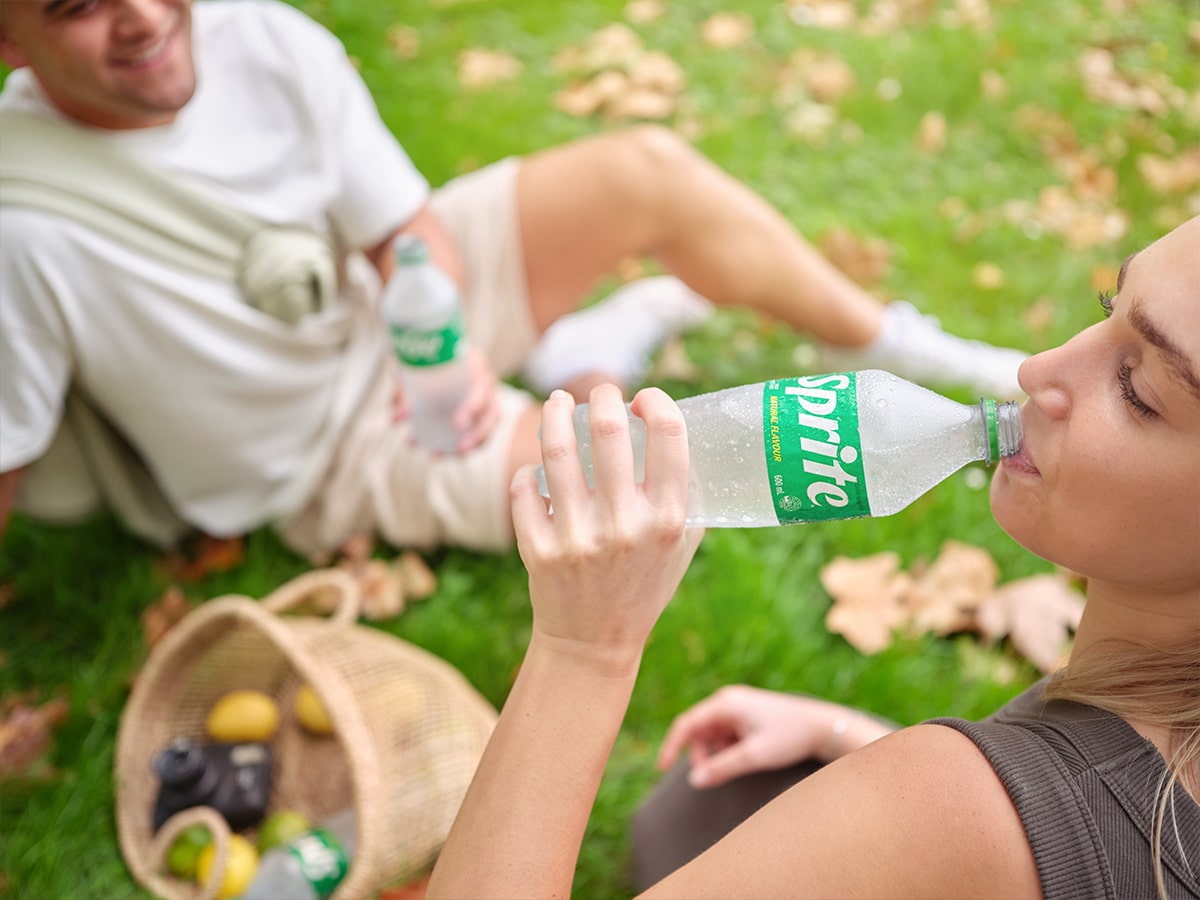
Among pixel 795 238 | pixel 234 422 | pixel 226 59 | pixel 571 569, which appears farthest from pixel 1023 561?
pixel 226 59

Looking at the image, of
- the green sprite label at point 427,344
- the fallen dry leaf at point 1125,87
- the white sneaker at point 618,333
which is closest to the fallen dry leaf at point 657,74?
the white sneaker at point 618,333

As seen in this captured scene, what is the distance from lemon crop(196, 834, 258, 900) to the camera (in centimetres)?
209

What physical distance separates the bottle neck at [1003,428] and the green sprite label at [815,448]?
198 mm

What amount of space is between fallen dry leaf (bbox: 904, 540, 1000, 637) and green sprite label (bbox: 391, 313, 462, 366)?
138cm

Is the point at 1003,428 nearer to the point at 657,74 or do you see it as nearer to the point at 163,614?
the point at 163,614

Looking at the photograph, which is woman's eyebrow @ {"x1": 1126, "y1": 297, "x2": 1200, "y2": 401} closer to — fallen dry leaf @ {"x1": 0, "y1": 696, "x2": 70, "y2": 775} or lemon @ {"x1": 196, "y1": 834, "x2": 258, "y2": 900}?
lemon @ {"x1": 196, "y1": 834, "x2": 258, "y2": 900}

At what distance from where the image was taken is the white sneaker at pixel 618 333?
3148mm

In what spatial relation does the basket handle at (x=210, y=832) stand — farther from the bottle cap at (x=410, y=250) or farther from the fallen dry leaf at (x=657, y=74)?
the fallen dry leaf at (x=657, y=74)

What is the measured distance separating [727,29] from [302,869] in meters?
3.97

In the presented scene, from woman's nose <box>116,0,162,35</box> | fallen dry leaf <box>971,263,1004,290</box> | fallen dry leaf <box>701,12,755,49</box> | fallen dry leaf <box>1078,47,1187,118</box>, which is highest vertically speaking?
woman's nose <box>116,0,162,35</box>

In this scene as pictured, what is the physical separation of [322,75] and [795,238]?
1.36m

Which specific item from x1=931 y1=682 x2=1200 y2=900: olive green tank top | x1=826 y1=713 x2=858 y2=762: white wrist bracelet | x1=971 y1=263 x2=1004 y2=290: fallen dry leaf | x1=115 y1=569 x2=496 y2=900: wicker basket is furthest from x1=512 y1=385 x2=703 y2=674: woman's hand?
x1=971 y1=263 x2=1004 y2=290: fallen dry leaf

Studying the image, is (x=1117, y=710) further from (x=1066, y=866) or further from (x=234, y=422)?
(x=234, y=422)

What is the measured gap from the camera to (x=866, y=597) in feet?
Result: 8.96
